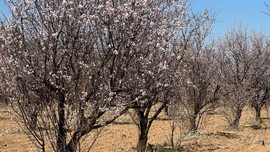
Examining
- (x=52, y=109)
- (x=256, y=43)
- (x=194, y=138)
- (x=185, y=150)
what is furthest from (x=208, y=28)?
(x=52, y=109)

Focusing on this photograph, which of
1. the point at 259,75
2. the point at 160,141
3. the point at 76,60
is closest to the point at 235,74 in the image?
the point at 259,75

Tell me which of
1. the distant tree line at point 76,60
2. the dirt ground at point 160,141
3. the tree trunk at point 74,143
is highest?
the distant tree line at point 76,60

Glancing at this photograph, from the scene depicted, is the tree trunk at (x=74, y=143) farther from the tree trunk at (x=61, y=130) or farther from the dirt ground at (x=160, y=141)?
the dirt ground at (x=160, y=141)

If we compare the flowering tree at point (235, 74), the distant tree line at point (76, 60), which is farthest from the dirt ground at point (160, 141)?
the distant tree line at point (76, 60)

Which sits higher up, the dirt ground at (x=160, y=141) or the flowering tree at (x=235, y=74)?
the flowering tree at (x=235, y=74)

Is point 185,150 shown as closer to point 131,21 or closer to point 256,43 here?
point 131,21

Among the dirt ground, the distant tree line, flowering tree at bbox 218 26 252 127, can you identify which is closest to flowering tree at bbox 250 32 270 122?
flowering tree at bbox 218 26 252 127

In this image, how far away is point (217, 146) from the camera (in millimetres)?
16016

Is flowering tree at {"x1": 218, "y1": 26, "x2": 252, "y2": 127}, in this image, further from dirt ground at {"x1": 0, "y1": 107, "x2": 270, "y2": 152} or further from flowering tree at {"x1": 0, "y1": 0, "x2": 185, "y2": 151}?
flowering tree at {"x1": 0, "y1": 0, "x2": 185, "y2": 151}

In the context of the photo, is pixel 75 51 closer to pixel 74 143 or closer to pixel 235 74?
pixel 74 143

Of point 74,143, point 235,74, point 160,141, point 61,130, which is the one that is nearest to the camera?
Answer: point 74,143

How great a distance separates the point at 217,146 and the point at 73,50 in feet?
35.1

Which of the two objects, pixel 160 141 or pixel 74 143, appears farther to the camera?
pixel 160 141

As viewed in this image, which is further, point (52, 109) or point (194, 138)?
point (194, 138)
